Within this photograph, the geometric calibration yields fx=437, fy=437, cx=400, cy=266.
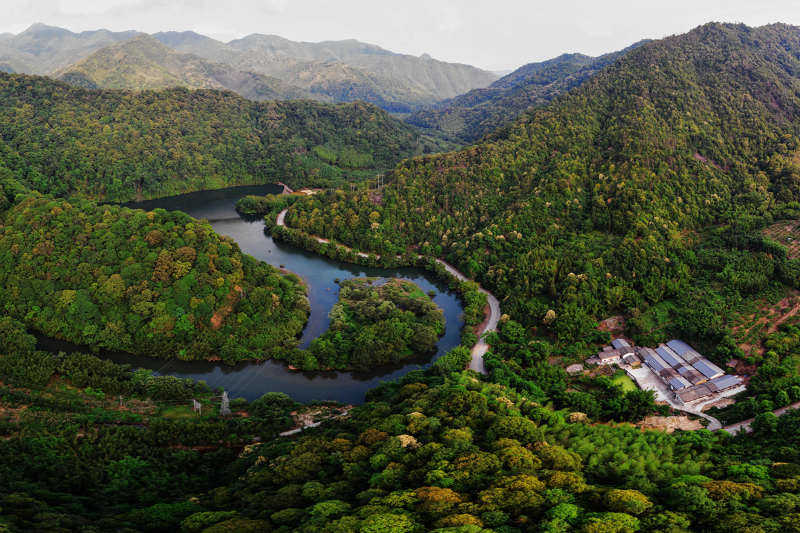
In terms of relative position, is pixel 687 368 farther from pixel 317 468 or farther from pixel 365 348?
pixel 317 468

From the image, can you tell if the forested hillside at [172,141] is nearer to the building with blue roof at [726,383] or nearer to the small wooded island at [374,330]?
the small wooded island at [374,330]

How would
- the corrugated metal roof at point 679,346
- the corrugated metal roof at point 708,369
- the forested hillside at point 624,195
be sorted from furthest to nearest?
1. the forested hillside at point 624,195
2. the corrugated metal roof at point 679,346
3. the corrugated metal roof at point 708,369

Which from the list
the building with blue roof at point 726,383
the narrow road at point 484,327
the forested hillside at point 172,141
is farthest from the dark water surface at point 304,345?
the forested hillside at point 172,141

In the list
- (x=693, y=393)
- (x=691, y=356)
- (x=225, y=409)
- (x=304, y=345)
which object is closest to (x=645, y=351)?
(x=691, y=356)

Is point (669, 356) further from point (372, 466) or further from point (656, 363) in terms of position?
point (372, 466)

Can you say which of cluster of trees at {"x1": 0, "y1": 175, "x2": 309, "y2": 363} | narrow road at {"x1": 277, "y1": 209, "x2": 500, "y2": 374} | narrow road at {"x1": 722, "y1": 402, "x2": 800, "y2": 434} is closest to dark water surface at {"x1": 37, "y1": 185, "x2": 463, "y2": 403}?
cluster of trees at {"x1": 0, "y1": 175, "x2": 309, "y2": 363}

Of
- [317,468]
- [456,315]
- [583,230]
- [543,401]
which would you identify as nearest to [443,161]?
[583,230]

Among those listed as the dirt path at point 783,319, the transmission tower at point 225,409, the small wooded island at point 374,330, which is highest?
the dirt path at point 783,319
